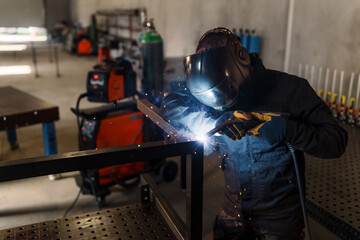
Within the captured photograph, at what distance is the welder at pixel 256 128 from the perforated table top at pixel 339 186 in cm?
35

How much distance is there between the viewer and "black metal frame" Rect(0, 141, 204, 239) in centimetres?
81

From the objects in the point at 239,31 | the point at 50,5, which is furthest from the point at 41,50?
the point at 239,31

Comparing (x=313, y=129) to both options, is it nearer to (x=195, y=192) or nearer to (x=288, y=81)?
(x=288, y=81)

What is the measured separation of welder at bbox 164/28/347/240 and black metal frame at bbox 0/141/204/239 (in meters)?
0.16

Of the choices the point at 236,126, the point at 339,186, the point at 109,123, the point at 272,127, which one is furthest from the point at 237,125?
the point at 109,123

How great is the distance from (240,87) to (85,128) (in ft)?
6.34

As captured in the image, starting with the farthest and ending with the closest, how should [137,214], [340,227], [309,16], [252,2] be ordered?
[252,2] < [309,16] < [340,227] < [137,214]

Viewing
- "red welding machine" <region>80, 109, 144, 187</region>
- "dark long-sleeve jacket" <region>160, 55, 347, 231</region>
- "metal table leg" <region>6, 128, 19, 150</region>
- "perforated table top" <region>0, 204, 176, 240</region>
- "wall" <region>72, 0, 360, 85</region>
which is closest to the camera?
"perforated table top" <region>0, 204, 176, 240</region>

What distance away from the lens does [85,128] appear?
2.87 metres

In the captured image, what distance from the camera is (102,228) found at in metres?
1.21

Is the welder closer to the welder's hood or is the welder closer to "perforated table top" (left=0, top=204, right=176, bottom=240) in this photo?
the welder's hood

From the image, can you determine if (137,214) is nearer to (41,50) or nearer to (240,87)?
(240,87)

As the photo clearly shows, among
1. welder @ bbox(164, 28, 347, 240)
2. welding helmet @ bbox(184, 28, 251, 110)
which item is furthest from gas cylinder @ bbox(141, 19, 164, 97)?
welding helmet @ bbox(184, 28, 251, 110)

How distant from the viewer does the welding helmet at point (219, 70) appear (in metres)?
1.18
